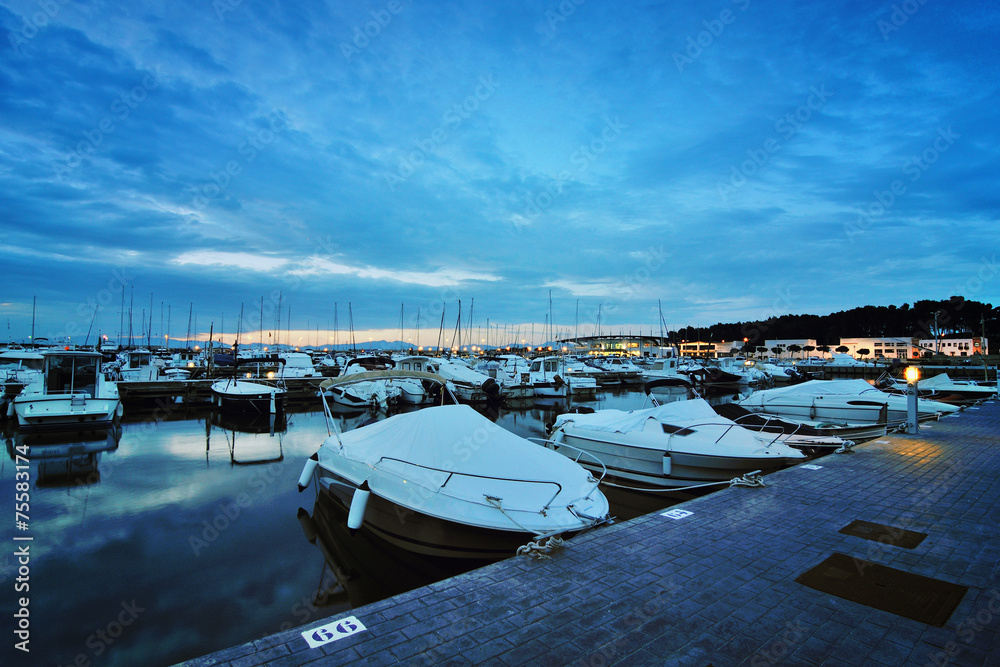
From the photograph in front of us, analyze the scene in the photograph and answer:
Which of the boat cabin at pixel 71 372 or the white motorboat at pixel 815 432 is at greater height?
the boat cabin at pixel 71 372

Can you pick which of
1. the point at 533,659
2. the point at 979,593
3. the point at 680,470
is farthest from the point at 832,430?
the point at 533,659

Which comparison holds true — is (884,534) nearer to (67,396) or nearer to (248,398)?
(67,396)

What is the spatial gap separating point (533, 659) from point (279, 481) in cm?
1239

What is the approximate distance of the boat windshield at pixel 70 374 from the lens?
19.8 m

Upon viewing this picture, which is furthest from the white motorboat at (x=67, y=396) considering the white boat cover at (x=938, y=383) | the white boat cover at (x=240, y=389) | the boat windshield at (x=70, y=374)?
the white boat cover at (x=938, y=383)

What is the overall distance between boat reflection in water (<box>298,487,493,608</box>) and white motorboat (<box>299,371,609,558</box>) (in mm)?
370

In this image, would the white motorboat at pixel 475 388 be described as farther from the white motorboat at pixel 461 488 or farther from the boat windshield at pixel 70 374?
the white motorboat at pixel 461 488

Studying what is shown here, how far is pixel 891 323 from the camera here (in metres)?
→ 117

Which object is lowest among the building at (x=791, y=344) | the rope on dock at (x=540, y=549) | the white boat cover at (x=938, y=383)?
the rope on dock at (x=540, y=549)

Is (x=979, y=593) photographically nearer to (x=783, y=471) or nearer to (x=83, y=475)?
(x=783, y=471)

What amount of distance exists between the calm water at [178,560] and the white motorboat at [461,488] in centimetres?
84

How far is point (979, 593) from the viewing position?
4.65 meters

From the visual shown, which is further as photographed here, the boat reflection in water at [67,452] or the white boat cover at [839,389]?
the white boat cover at [839,389]

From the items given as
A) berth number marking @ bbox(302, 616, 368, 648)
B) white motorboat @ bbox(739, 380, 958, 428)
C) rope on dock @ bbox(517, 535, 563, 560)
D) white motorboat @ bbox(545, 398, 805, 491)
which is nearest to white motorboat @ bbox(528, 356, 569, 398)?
white motorboat @ bbox(739, 380, 958, 428)
